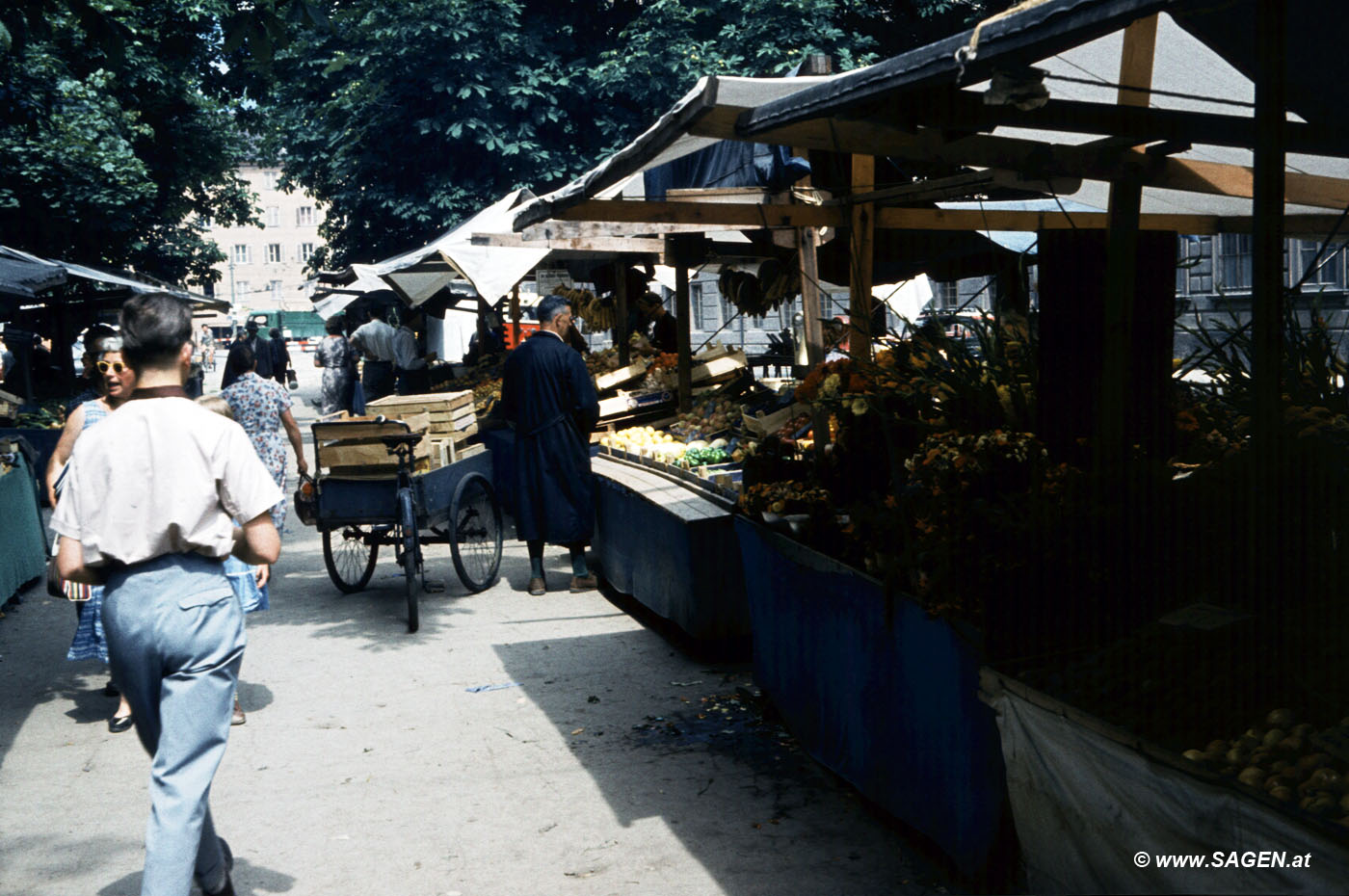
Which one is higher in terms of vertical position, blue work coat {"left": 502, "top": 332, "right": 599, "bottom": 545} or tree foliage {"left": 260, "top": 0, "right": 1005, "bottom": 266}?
tree foliage {"left": 260, "top": 0, "right": 1005, "bottom": 266}

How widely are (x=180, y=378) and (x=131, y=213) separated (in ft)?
72.3

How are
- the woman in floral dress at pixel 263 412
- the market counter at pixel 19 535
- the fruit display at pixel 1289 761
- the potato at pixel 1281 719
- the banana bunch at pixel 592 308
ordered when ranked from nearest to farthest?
the fruit display at pixel 1289 761 → the potato at pixel 1281 719 → the woman in floral dress at pixel 263 412 → the market counter at pixel 19 535 → the banana bunch at pixel 592 308

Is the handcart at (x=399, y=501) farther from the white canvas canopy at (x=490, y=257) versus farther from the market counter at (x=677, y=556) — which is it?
the white canvas canopy at (x=490, y=257)

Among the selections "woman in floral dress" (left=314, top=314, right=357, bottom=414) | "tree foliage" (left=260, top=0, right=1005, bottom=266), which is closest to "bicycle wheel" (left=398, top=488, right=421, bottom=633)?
"woman in floral dress" (left=314, top=314, right=357, bottom=414)

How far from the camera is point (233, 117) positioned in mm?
30641

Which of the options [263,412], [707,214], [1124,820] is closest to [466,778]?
[1124,820]

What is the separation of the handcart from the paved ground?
73 cm

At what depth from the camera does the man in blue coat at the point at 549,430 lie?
826 cm

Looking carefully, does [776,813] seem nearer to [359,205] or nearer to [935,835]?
[935,835]

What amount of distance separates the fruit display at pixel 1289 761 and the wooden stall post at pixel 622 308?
9120mm

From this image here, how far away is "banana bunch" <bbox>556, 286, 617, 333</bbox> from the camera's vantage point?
13.9 metres

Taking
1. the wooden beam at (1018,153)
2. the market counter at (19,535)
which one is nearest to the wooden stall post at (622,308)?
the market counter at (19,535)

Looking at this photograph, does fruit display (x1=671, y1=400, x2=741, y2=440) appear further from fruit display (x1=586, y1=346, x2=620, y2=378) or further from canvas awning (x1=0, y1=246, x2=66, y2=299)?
canvas awning (x1=0, y1=246, x2=66, y2=299)

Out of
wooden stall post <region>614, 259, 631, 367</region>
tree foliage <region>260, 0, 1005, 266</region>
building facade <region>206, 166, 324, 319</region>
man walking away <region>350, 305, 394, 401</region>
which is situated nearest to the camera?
wooden stall post <region>614, 259, 631, 367</region>
